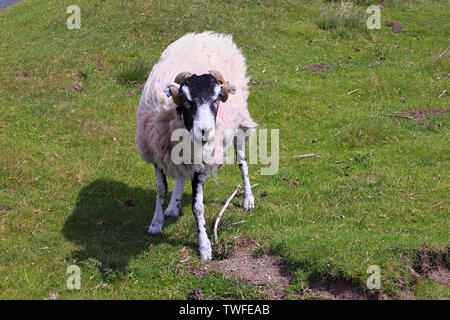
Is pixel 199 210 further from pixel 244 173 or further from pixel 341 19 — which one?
pixel 341 19

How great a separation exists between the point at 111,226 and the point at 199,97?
2.81 meters

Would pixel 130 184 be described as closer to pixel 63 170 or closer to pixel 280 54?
pixel 63 170

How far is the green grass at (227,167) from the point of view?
20.3ft

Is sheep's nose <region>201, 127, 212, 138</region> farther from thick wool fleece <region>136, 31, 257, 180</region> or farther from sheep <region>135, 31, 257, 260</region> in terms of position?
thick wool fleece <region>136, 31, 257, 180</region>

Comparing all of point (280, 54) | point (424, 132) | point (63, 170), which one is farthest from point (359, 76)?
point (63, 170)

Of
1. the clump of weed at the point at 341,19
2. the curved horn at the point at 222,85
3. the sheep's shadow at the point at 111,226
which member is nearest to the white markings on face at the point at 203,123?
the curved horn at the point at 222,85

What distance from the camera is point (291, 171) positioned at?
9523 millimetres

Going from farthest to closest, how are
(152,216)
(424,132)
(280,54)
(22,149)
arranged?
(280,54)
(424,132)
(22,149)
(152,216)

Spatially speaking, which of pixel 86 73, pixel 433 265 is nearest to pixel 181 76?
pixel 433 265

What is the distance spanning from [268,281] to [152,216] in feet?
9.17

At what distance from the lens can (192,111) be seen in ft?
20.3

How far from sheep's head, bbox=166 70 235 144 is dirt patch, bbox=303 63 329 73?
8.52 metres

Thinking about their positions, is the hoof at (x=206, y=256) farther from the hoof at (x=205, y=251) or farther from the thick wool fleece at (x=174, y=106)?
the thick wool fleece at (x=174, y=106)

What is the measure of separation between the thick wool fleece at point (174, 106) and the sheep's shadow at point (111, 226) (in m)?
1.15
